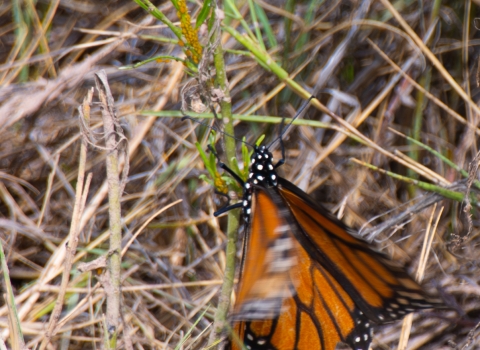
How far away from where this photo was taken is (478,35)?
2.41 metres

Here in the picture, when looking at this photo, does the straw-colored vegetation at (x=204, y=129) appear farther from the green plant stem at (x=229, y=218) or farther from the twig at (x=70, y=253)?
the twig at (x=70, y=253)

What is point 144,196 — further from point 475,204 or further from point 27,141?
point 475,204

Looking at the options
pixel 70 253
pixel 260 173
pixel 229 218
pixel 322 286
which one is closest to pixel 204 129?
pixel 260 173

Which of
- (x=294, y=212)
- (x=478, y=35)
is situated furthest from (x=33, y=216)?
(x=478, y=35)

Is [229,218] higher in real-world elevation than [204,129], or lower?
lower

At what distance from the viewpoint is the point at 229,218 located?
171cm

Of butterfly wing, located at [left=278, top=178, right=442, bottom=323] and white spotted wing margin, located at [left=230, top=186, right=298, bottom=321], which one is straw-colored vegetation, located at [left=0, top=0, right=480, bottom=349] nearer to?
butterfly wing, located at [left=278, top=178, right=442, bottom=323]

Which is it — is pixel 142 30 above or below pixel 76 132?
above

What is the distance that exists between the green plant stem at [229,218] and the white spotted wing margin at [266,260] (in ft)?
0.16

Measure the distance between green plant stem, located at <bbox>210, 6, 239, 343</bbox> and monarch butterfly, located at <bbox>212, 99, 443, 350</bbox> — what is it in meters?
0.04

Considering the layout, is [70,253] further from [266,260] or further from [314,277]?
[314,277]

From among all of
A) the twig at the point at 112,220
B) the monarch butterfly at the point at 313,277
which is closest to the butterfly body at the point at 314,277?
the monarch butterfly at the point at 313,277

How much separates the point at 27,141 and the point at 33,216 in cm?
32

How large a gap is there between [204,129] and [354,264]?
0.89m
